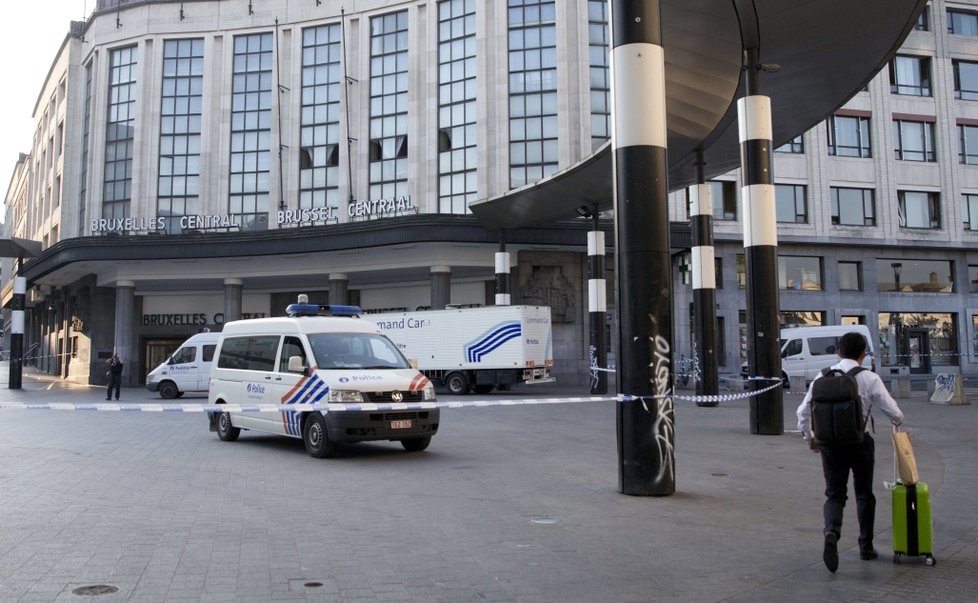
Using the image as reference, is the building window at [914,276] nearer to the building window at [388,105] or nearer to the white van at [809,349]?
the white van at [809,349]

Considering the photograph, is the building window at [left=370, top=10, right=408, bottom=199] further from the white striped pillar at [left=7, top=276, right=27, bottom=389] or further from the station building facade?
the white striped pillar at [left=7, top=276, right=27, bottom=389]

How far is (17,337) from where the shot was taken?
116 feet

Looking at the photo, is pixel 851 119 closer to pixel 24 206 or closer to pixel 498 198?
pixel 498 198

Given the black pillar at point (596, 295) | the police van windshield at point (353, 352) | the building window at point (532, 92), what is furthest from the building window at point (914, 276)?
the police van windshield at point (353, 352)

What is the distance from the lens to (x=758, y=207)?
14.7 m

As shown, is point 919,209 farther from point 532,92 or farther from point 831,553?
point 831,553

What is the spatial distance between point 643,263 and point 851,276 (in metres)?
34.9

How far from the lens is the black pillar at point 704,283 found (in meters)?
20.5

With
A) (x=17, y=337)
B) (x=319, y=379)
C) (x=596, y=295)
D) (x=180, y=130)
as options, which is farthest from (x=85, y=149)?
(x=319, y=379)

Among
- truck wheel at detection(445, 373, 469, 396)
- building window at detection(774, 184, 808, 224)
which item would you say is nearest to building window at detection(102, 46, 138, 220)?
truck wheel at detection(445, 373, 469, 396)

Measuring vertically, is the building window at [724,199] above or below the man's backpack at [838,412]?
above

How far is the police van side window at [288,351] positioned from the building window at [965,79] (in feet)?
133

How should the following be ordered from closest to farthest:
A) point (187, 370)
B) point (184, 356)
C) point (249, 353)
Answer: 1. point (249, 353)
2. point (187, 370)
3. point (184, 356)

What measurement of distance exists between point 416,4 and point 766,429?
98.8 ft
